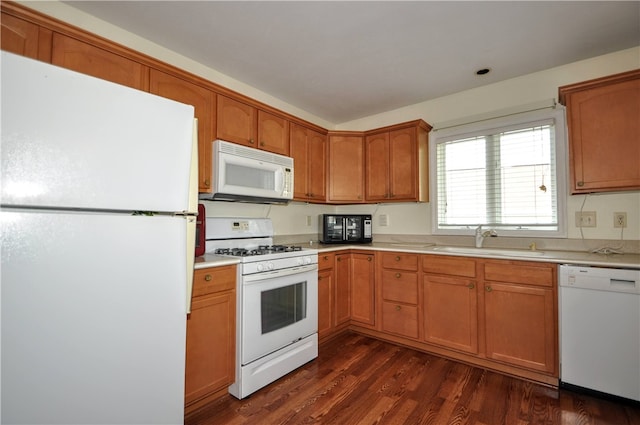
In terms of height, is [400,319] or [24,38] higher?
[24,38]

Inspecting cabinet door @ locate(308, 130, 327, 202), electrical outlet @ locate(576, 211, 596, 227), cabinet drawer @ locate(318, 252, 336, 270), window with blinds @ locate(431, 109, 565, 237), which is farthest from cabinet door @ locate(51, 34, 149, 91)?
electrical outlet @ locate(576, 211, 596, 227)

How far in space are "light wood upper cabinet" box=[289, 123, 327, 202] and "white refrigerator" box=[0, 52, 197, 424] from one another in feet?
5.43

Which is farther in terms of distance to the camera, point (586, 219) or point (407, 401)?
point (586, 219)

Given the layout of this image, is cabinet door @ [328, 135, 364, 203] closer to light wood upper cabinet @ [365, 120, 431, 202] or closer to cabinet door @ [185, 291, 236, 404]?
light wood upper cabinet @ [365, 120, 431, 202]

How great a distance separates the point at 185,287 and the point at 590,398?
97.1 inches

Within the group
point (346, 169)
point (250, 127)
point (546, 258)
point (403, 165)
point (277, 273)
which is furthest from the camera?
point (346, 169)

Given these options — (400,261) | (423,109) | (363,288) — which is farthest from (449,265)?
(423,109)

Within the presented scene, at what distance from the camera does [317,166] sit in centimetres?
316

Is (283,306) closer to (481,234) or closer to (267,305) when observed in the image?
(267,305)

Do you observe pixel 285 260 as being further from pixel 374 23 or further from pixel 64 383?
pixel 374 23

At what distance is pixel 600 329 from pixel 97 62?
10.9ft

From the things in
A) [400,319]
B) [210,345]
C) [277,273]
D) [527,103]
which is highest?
[527,103]

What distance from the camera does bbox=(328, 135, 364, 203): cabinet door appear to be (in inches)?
129

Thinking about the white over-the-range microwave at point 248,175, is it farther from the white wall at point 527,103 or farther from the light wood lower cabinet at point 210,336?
the white wall at point 527,103
